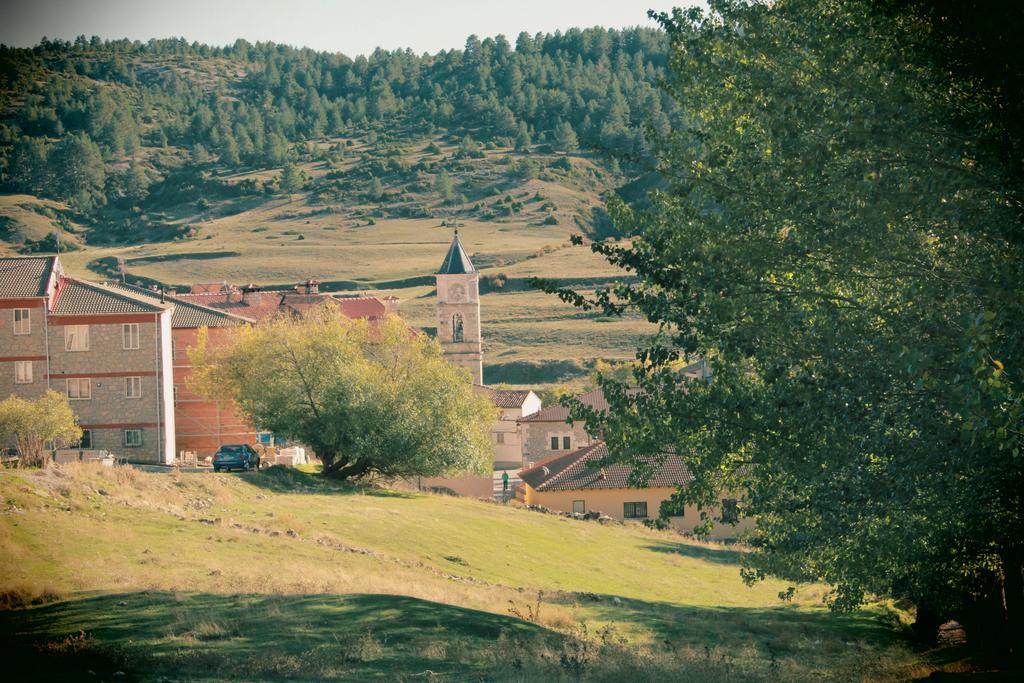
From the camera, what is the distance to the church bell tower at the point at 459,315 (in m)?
103

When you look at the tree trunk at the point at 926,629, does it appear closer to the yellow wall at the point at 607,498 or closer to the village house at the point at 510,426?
the yellow wall at the point at 607,498

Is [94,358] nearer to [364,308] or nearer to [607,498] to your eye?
[607,498]

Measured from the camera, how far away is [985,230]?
13016 millimetres

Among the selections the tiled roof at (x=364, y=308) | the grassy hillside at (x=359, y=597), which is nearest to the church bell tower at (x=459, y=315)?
the tiled roof at (x=364, y=308)

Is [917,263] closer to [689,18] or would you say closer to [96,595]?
[689,18]

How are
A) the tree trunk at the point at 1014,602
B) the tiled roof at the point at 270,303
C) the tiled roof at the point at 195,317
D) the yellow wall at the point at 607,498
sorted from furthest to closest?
the tiled roof at the point at 270,303
the tiled roof at the point at 195,317
the yellow wall at the point at 607,498
the tree trunk at the point at 1014,602

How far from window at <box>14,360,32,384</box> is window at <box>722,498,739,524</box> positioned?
4953 cm

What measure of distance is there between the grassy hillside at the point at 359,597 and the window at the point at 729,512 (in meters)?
2.69

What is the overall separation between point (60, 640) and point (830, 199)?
13111 mm

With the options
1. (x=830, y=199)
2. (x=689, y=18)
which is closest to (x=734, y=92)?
(x=689, y=18)

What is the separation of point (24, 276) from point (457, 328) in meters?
49.4

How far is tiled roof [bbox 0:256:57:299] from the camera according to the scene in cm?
5750

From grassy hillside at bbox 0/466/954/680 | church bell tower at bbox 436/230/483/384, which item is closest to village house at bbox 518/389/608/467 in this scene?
church bell tower at bbox 436/230/483/384

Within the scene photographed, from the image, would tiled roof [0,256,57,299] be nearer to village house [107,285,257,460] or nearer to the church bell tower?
village house [107,285,257,460]
